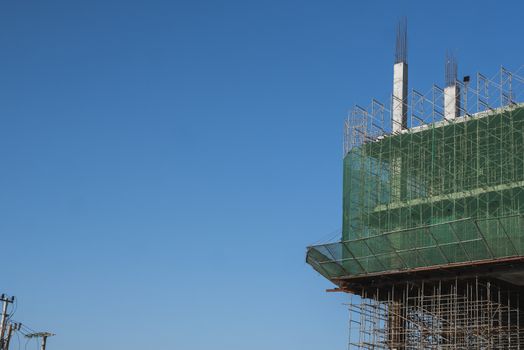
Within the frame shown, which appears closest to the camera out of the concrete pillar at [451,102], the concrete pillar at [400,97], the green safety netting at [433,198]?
the green safety netting at [433,198]

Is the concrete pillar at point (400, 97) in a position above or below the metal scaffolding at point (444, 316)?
above

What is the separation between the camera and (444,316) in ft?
172

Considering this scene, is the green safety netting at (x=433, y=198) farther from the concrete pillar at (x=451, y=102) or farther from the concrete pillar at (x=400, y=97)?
the concrete pillar at (x=451, y=102)

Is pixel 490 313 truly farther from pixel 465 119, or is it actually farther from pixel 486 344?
pixel 465 119

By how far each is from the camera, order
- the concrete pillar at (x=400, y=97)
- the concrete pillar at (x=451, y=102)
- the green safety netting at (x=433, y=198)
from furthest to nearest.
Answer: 1. the concrete pillar at (x=400, y=97)
2. the concrete pillar at (x=451, y=102)
3. the green safety netting at (x=433, y=198)

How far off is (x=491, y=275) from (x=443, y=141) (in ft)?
29.1

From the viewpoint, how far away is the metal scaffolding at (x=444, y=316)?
161ft

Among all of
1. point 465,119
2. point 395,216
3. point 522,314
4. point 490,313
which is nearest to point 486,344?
point 490,313

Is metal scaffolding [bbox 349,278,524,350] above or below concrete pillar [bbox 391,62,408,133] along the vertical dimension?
below

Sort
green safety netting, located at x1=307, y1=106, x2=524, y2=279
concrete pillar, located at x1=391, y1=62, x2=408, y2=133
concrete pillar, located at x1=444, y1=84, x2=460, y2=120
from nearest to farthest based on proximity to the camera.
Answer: green safety netting, located at x1=307, y1=106, x2=524, y2=279 < concrete pillar, located at x1=444, y1=84, x2=460, y2=120 < concrete pillar, located at x1=391, y1=62, x2=408, y2=133

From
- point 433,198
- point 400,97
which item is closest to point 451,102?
point 400,97

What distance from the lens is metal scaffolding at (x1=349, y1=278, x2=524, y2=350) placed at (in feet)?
161

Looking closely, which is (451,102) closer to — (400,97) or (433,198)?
(400,97)

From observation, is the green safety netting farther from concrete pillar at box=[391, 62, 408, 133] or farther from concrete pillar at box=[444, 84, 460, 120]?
concrete pillar at box=[444, 84, 460, 120]
